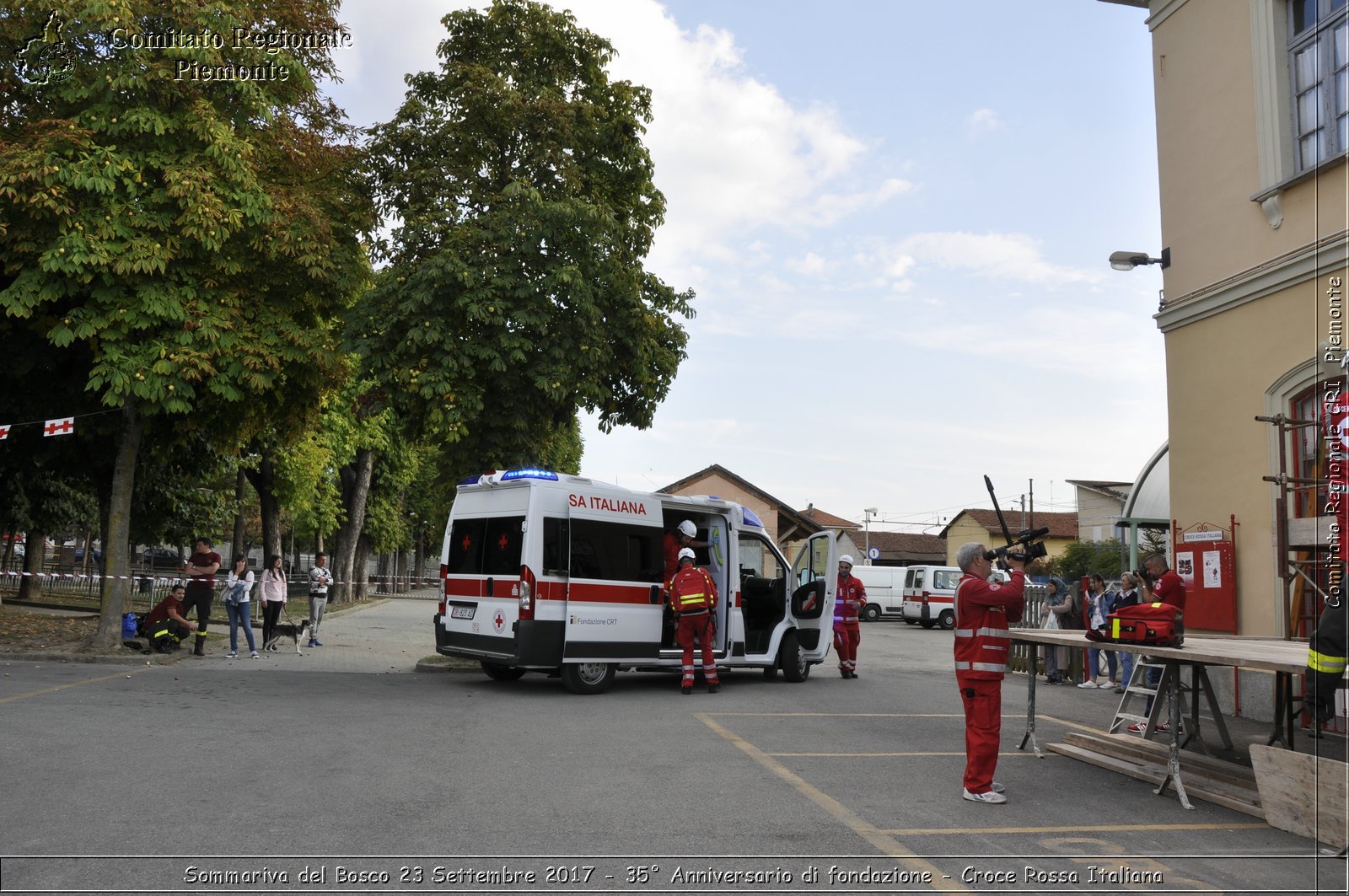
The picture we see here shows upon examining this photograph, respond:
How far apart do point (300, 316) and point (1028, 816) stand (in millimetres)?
12723

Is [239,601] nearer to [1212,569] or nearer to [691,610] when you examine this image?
[691,610]

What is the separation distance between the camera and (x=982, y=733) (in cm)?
675

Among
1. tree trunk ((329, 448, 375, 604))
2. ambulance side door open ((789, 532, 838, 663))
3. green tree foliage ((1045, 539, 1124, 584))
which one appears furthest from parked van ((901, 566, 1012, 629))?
ambulance side door open ((789, 532, 838, 663))

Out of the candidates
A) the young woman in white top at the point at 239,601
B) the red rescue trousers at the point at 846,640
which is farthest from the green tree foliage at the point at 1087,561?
the young woman in white top at the point at 239,601

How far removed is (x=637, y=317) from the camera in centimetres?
1588

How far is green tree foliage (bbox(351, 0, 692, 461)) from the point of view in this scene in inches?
587

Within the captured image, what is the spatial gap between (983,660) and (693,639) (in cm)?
631

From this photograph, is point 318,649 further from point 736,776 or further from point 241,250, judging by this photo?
point 736,776

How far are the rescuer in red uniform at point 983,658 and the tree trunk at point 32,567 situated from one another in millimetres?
26946

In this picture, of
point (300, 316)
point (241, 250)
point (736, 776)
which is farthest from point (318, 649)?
point (736, 776)

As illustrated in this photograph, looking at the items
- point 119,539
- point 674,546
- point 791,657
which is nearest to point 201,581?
point 119,539

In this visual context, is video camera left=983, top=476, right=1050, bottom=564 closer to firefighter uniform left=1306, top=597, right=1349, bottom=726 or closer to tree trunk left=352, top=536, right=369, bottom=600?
firefighter uniform left=1306, top=597, right=1349, bottom=726

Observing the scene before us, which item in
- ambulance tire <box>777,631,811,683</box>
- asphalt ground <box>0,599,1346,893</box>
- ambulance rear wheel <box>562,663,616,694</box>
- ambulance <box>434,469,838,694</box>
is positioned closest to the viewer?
asphalt ground <box>0,599,1346,893</box>

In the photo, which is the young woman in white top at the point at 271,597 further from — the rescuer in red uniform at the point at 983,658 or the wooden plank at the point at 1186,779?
the rescuer in red uniform at the point at 983,658
